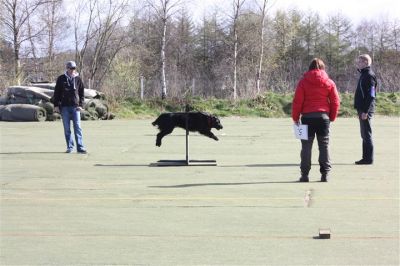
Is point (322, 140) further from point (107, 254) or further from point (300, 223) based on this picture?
point (107, 254)

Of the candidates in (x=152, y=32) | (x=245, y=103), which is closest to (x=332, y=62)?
(x=152, y=32)

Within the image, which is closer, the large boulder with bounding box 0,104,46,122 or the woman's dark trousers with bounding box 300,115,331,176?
the woman's dark trousers with bounding box 300,115,331,176

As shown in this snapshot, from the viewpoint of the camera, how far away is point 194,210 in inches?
314

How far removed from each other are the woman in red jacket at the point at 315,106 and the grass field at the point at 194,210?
0.40m

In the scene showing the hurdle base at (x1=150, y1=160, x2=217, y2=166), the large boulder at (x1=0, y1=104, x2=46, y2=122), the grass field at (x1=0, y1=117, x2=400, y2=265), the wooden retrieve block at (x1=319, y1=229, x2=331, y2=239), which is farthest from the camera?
the large boulder at (x1=0, y1=104, x2=46, y2=122)

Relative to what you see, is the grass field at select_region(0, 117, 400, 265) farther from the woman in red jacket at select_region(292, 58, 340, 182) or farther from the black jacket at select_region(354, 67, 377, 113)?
the black jacket at select_region(354, 67, 377, 113)

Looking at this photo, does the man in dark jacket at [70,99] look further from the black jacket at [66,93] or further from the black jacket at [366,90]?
the black jacket at [366,90]

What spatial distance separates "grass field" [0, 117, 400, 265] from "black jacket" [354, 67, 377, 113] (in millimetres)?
1077

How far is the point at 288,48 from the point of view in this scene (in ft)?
224

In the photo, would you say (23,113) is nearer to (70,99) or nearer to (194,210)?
(70,99)

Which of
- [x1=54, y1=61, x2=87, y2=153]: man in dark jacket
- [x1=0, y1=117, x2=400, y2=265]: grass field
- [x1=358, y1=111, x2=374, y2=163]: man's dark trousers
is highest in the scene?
[x1=54, y1=61, x2=87, y2=153]: man in dark jacket

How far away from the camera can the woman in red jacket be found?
9.99 meters

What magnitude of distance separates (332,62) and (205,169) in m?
59.0

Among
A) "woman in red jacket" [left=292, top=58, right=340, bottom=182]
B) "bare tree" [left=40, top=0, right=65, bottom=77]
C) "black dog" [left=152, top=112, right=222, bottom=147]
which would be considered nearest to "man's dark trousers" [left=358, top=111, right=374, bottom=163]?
"woman in red jacket" [left=292, top=58, right=340, bottom=182]
